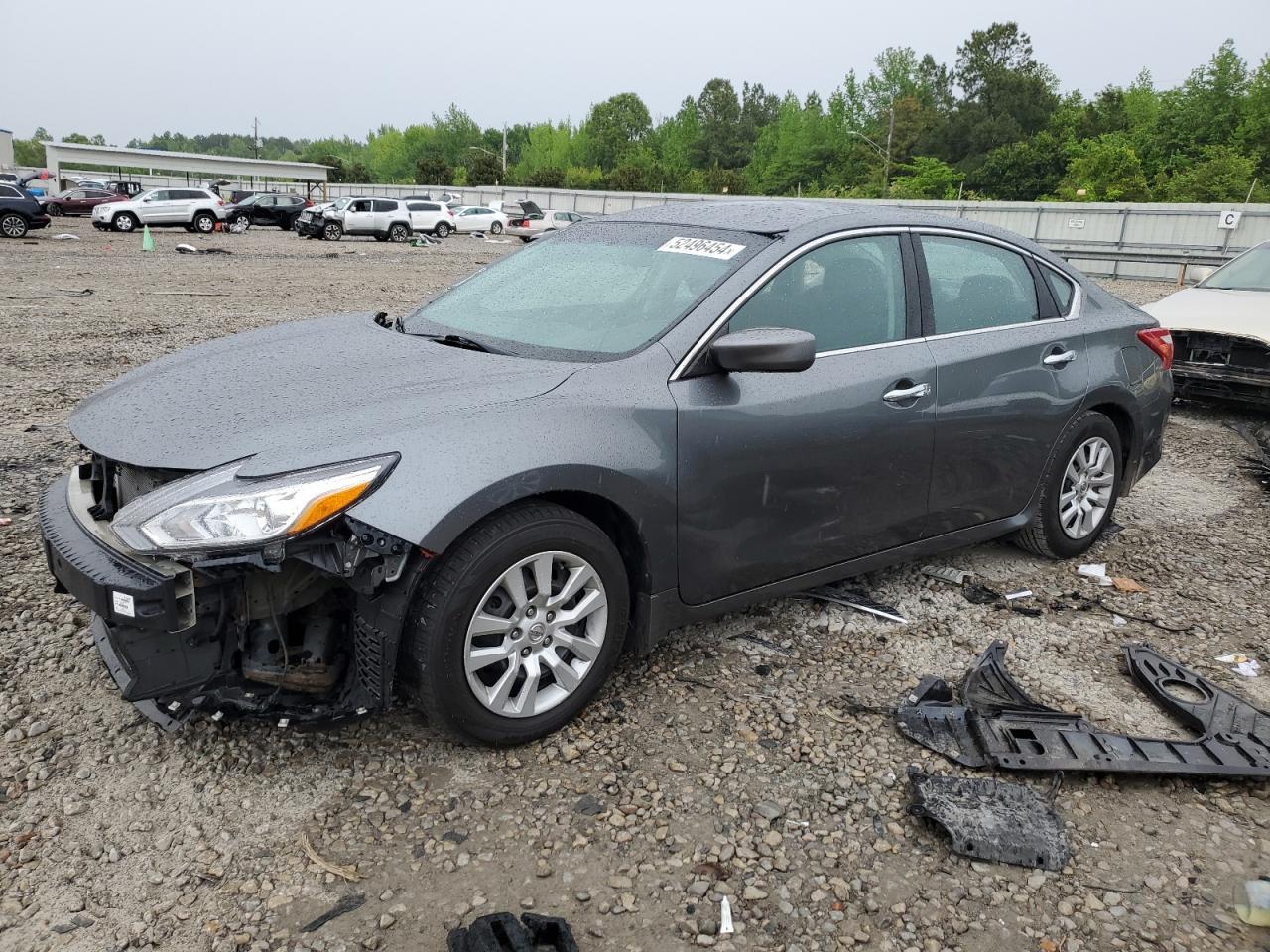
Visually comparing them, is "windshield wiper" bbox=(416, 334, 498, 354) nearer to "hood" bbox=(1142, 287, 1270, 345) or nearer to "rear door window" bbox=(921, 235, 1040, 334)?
"rear door window" bbox=(921, 235, 1040, 334)

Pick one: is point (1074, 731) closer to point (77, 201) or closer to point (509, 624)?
point (509, 624)

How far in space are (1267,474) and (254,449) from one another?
6909mm

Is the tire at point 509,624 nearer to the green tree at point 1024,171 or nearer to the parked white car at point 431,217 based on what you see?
the parked white car at point 431,217

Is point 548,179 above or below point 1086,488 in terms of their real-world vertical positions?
above

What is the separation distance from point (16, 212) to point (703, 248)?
2741cm

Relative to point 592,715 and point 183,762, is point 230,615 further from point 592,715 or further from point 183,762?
point 592,715

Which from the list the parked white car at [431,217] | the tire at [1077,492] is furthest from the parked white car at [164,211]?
the tire at [1077,492]

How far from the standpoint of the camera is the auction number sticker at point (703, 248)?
146 inches

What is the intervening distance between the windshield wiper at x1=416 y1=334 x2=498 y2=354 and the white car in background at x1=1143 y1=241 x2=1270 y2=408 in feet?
19.9

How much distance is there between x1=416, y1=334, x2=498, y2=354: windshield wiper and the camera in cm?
360

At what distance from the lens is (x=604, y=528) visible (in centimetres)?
330

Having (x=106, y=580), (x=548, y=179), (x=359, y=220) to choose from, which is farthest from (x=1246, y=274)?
(x=548, y=179)

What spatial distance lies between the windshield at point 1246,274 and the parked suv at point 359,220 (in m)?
29.5

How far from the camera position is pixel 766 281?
11.7ft
